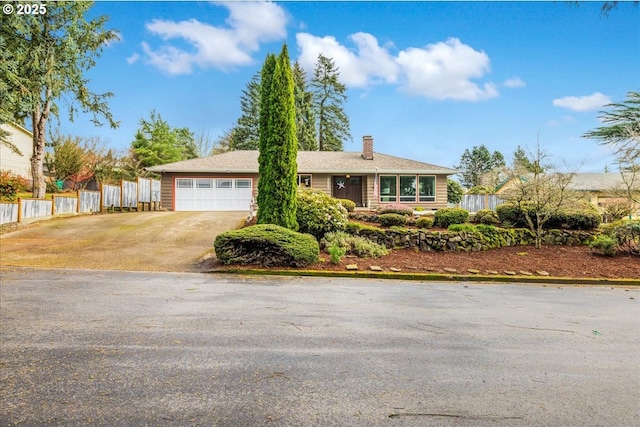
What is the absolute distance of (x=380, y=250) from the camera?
10.2 meters

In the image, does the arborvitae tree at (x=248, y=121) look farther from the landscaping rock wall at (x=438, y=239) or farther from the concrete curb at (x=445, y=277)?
the concrete curb at (x=445, y=277)

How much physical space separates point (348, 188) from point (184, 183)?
9.60m

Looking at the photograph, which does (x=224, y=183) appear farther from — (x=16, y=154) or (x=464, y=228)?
(x=16, y=154)

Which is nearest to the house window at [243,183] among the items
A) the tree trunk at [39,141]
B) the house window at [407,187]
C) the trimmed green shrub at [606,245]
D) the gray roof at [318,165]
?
the gray roof at [318,165]

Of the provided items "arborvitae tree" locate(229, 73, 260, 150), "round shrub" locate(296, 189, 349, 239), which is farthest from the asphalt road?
"arborvitae tree" locate(229, 73, 260, 150)

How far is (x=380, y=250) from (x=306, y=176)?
40.7 feet

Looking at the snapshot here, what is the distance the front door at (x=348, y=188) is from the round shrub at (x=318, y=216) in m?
11.5

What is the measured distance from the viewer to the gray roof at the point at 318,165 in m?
20.6

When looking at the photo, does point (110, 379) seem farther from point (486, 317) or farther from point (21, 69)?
point (21, 69)

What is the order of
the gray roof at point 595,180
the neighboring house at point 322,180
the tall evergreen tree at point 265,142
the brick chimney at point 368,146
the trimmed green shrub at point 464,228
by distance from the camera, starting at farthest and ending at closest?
the gray roof at point 595,180
the brick chimney at point 368,146
the neighboring house at point 322,180
the trimmed green shrub at point 464,228
the tall evergreen tree at point 265,142

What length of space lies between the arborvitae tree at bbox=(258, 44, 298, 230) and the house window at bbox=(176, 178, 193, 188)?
1122cm

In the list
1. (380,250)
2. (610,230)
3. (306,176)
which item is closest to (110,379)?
(380,250)

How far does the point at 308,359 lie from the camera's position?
3.25 m

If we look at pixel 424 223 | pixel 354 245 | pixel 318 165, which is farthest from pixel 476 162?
pixel 354 245
